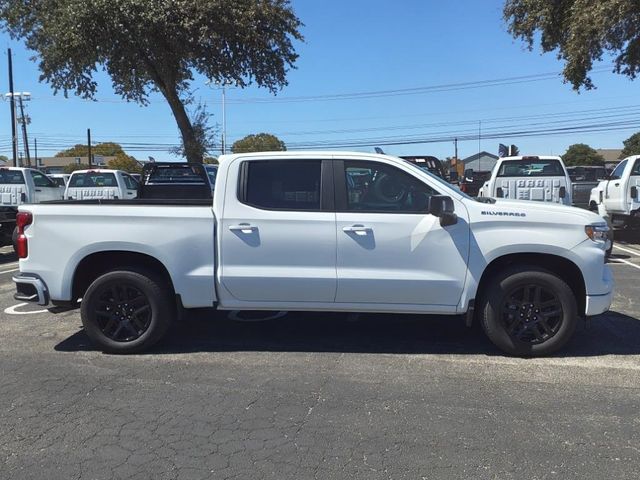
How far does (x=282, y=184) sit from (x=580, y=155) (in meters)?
96.0

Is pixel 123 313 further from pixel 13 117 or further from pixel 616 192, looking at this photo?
pixel 13 117

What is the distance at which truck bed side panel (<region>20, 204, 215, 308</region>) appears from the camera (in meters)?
5.28

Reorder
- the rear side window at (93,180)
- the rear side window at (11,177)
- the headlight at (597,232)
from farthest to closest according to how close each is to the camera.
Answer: the rear side window at (93,180), the rear side window at (11,177), the headlight at (597,232)

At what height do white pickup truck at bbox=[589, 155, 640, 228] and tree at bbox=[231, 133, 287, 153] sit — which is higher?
tree at bbox=[231, 133, 287, 153]

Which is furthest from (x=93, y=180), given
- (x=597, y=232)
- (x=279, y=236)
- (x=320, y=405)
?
(x=597, y=232)

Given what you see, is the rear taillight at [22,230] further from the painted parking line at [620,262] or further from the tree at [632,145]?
the tree at [632,145]

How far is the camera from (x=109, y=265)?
5578 millimetres

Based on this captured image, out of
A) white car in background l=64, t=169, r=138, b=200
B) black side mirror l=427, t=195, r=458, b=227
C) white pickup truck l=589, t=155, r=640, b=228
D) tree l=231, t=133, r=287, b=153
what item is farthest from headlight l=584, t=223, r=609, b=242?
tree l=231, t=133, r=287, b=153


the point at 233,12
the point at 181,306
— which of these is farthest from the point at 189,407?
the point at 233,12

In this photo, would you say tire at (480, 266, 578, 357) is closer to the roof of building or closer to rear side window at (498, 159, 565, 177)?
rear side window at (498, 159, 565, 177)

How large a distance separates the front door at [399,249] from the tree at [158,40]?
52.5ft

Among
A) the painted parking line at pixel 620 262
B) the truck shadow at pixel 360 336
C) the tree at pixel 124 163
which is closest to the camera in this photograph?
the truck shadow at pixel 360 336

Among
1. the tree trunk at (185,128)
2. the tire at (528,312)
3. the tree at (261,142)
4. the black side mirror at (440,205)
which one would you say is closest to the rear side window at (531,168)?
the tire at (528,312)

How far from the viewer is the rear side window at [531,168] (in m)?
13.0
